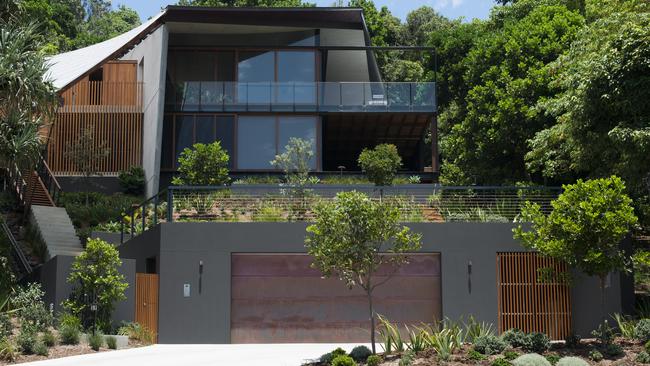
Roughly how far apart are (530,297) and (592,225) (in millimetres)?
5146

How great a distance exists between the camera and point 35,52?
2180 centimetres

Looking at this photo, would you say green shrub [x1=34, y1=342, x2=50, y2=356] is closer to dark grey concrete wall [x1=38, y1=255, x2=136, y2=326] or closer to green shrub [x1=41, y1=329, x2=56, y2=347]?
green shrub [x1=41, y1=329, x2=56, y2=347]

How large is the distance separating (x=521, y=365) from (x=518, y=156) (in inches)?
557

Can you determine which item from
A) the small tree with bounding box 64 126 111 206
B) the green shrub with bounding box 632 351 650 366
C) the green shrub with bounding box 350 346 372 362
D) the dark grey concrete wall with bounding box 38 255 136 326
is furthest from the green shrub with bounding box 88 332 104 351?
the small tree with bounding box 64 126 111 206

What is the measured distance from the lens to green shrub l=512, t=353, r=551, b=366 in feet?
45.2

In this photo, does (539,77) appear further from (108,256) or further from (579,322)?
(108,256)

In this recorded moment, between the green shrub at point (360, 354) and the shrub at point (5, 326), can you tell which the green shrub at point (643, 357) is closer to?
the green shrub at point (360, 354)

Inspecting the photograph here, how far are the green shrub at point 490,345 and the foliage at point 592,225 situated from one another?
2187mm

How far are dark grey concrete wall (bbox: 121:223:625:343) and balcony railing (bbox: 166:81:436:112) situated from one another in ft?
38.0

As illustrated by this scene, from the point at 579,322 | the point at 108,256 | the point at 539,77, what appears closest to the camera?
the point at 108,256

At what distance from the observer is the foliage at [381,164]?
28.9 m

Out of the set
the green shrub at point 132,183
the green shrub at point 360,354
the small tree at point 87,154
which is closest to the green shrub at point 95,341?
the green shrub at point 360,354

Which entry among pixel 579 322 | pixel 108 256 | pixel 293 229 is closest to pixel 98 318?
pixel 108 256

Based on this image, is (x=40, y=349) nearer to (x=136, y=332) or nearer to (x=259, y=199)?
(x=136, y=332)
